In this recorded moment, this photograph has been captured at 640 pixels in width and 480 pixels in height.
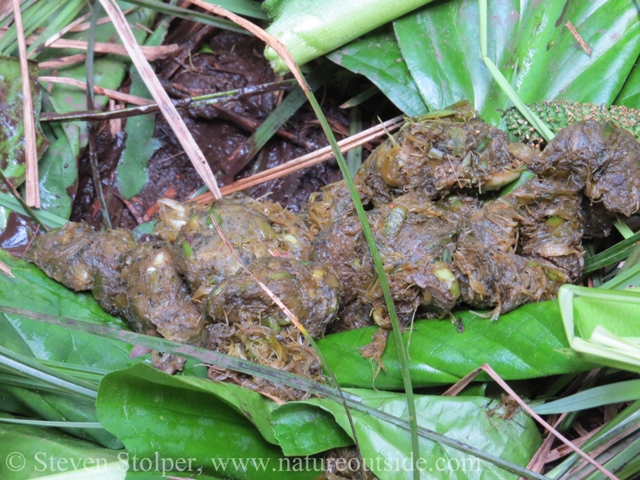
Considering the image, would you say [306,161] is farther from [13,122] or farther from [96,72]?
[13,122]

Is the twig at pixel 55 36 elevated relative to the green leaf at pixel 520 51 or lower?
elevated

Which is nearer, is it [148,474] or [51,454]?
[148,474]

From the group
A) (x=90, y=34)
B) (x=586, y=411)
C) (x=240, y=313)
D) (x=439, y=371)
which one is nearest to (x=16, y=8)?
(x=90, y=34)

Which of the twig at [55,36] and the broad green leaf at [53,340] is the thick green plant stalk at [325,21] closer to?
the twig at [55,36]

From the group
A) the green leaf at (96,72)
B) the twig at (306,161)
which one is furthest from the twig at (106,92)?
the twig at (306,161)

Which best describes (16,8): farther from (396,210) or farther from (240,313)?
(396,210)

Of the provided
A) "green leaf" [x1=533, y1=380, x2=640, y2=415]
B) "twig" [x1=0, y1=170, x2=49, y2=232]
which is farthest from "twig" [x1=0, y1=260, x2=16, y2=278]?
"green leaf" [x1=533, y1=380, x2=640, y2=415]
